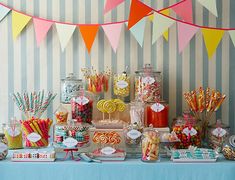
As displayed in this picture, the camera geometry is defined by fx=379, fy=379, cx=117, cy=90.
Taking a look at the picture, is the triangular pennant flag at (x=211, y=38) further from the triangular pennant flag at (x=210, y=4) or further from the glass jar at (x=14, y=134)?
the glass jar at (x=14, y=134)

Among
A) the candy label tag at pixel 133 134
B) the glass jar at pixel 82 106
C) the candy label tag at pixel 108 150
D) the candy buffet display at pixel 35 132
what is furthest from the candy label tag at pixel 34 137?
the candy label tag at pixel 133 134

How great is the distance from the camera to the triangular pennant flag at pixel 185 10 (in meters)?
2.37

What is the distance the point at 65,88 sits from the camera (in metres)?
2.32

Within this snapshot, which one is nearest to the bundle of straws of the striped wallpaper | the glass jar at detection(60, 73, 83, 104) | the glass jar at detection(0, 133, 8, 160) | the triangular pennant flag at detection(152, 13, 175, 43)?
the glass jar at detection(60, 73, 83, 104)

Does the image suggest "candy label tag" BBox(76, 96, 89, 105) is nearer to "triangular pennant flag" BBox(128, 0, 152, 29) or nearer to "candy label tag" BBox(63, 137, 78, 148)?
"candy label tag" BBox(63, 137, 78, 148)

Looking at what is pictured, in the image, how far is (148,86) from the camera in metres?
2.25

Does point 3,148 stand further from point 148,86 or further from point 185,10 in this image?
point 185,10

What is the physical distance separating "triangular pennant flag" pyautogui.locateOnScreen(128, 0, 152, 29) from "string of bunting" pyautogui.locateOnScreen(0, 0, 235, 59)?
5 cm

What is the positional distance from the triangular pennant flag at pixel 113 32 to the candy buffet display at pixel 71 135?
2.09ft

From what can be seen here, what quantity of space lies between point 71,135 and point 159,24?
85 centimetres

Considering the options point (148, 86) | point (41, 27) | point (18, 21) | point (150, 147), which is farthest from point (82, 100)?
point (18, 21)

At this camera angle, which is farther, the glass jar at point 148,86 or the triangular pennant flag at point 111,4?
the triangular pennant flag at point 111,4

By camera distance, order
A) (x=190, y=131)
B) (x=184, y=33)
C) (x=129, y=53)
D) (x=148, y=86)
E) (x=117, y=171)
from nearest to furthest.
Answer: (x=117, y=171) → (x=190, y=131) → (x=148, y=86) → (x=184, y=33) → (x=129, y=53)

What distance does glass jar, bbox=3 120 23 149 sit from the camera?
2.15m
